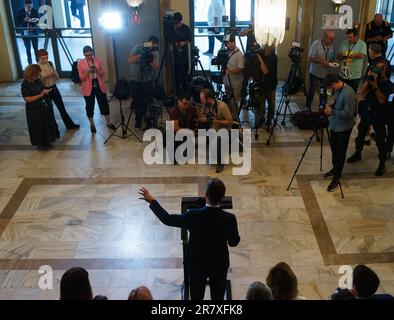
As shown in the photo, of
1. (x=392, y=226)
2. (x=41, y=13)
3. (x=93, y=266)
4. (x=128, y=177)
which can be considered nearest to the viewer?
(x=93, y=266)

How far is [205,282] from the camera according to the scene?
370cm

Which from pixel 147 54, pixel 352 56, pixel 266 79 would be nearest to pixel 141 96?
pixel 147 54

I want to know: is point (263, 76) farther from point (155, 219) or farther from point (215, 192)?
point (215, 192)

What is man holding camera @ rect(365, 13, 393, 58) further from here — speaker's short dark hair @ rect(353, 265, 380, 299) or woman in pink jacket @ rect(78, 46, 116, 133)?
speaker's short dark hair @ rect(353, 265, 380, 299)

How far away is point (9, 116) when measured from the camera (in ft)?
28.8

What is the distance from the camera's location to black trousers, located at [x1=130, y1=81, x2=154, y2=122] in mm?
7898

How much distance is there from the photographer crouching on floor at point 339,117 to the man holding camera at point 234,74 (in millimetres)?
2104

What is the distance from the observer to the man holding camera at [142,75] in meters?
7.65

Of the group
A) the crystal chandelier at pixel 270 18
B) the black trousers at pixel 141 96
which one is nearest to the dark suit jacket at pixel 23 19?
the black trousers at pixel 141 96

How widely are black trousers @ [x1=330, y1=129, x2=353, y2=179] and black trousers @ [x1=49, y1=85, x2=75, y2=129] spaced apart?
415 cm
